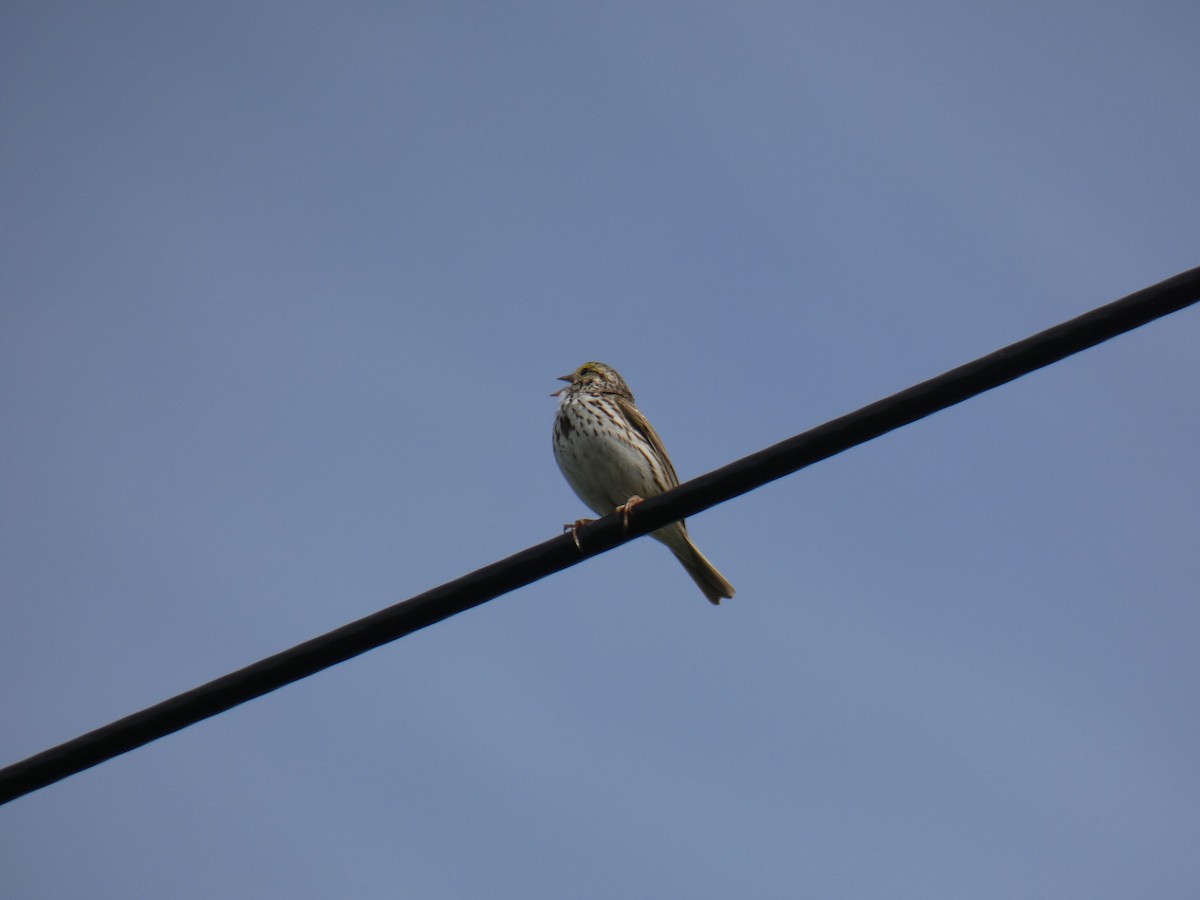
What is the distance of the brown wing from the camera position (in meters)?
9.14

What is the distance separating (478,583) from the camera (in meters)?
4.21

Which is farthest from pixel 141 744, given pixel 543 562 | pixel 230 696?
pixel 543 562

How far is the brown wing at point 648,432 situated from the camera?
9.14 metres

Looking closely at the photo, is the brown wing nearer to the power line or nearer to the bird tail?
the bird tail

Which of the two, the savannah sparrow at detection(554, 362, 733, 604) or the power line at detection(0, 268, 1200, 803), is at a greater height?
the savannah sparrow at detection(554, 362, 733, 604)

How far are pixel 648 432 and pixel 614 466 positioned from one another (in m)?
0.76

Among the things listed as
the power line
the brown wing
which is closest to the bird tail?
the brown wing

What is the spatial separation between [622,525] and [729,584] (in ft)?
13.4

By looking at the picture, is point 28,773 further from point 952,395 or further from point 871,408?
point 952,395

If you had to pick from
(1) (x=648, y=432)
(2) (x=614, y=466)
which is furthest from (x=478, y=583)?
(1) (x=648, y=432)

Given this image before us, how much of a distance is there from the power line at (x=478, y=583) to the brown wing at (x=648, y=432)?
16.1 ft

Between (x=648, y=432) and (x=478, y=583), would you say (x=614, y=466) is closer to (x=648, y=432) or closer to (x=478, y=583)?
(x=648, y=432)

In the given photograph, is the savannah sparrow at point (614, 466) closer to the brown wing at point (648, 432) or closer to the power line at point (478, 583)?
the brown wing at point (648, 432)

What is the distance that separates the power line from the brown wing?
4895 mm
